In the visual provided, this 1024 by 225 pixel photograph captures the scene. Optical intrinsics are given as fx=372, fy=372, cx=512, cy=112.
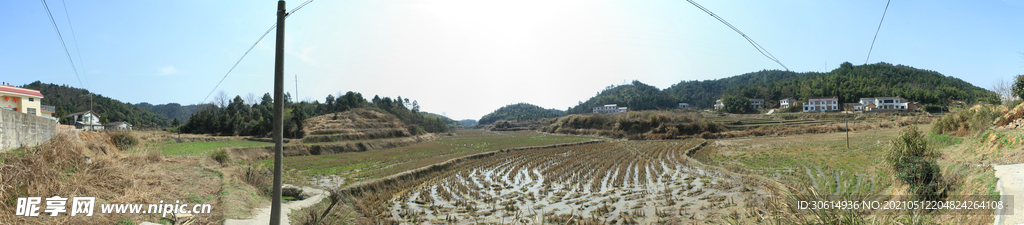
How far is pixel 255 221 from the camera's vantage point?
300 inches

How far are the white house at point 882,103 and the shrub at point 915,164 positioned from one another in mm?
55156

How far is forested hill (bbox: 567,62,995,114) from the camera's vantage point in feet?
128

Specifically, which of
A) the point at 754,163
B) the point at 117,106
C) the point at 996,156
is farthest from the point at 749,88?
the point at 117,106

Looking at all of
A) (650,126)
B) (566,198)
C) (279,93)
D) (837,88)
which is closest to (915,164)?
(566,198)

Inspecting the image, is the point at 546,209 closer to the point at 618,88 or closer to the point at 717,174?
the point at 717,174

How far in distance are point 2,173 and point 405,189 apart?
871cm

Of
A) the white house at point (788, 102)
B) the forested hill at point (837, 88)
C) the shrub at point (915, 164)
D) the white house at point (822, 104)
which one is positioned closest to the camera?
the shrub at point (915, 164)

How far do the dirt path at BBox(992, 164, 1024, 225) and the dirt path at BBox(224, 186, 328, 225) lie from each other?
40.0 feet

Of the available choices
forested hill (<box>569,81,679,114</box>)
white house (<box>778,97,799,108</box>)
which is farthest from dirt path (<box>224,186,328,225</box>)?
forested hill (<box>569,81,679,114</box>)

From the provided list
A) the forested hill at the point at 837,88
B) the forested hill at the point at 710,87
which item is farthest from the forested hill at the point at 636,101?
the forested hill at the point at 710,87

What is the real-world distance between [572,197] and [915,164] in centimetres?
809

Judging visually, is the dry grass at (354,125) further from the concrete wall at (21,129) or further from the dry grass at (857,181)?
the dry grass at (857,181)

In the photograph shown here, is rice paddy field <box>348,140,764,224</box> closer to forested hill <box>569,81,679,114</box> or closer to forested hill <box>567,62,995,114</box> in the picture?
forested hill <box>567,62,995,114</box>

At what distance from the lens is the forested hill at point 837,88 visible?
128 ft
